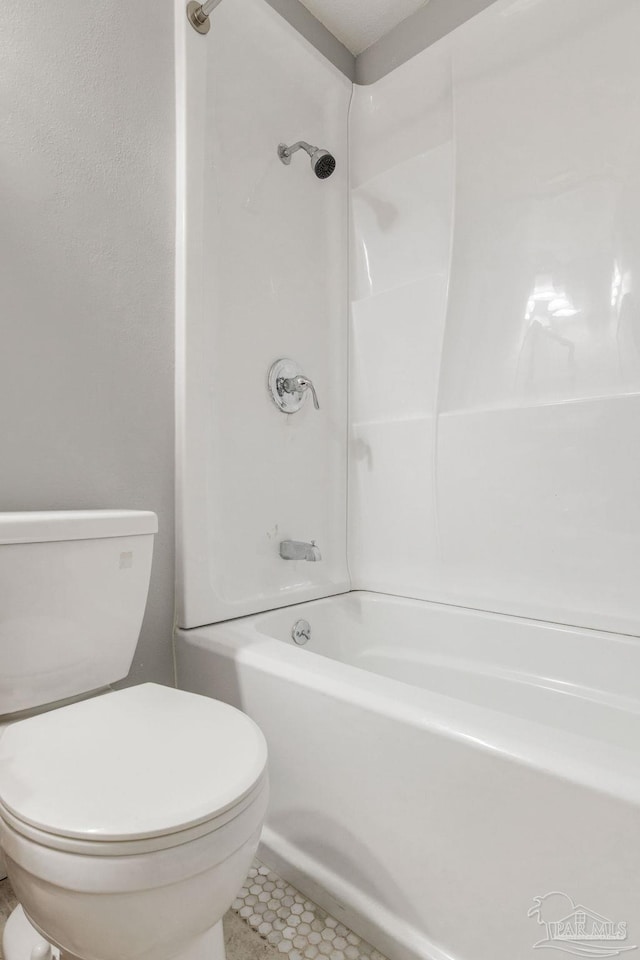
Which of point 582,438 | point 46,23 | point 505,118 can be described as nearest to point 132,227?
point 46,23

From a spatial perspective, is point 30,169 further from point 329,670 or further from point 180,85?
point 329,670

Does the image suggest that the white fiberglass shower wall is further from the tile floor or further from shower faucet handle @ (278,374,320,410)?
the tile floor

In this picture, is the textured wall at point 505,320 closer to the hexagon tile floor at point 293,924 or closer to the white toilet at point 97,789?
the hexagon tile floor at point 293,924

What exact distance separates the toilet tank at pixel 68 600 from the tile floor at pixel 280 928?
43 centimetres

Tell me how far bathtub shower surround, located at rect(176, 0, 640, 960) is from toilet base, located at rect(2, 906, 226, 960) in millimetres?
252

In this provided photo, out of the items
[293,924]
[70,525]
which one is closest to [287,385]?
[70,525]

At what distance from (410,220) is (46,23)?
109 cm

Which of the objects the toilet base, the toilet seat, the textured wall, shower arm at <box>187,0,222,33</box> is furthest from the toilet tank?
shower arm at <box>187,0,222,33</box>

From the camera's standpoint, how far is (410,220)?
5.74 feet

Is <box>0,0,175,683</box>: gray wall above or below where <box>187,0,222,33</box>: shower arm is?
below

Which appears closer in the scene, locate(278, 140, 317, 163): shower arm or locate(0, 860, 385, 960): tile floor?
locate(0, 860, 385, 960): tile floor

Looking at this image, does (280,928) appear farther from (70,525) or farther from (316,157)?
(316,157)

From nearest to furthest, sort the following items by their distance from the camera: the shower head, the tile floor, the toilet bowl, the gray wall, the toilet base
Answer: the toilet bowl
the toilet base
the tile floor
the gray wall
the shower head

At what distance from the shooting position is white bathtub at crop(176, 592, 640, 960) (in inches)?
27.3
